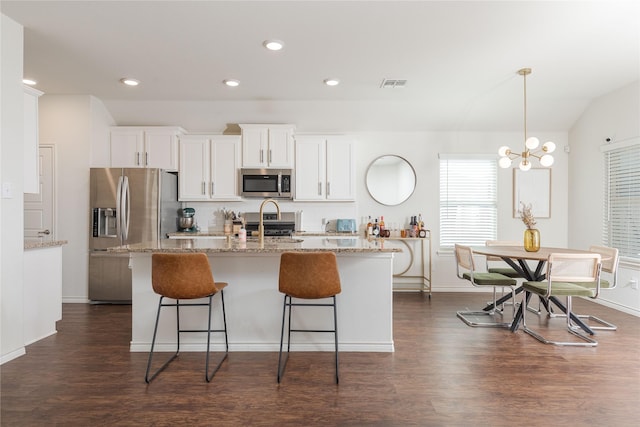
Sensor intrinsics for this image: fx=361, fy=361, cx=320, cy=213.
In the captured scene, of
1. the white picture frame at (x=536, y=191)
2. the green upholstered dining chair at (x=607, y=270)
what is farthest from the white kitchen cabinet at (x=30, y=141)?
the white picture frame at (x=536, y=191)

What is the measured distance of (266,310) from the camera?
3025mm

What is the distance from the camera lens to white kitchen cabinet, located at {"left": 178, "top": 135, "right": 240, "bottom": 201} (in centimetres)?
512

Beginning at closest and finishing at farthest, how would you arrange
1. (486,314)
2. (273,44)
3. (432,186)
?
(273,44) < (486,314) < (432,186)

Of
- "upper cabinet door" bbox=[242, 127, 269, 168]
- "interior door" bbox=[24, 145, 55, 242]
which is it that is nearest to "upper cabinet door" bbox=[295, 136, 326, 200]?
"upper cabinet door" bbox=[242, 127, 269, 168]

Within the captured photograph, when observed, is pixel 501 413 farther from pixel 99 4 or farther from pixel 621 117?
pixel 621 117

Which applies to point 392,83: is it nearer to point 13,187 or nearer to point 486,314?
point 486,314

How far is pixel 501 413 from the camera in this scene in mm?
2105

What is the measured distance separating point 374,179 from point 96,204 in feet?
12.6

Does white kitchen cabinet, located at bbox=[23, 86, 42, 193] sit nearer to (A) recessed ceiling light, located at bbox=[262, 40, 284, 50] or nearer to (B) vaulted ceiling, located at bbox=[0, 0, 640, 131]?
(B) vaulted ceiling, located at bbox=[0, 0, 640, 131]

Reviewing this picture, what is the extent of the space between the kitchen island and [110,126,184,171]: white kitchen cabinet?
2443mm

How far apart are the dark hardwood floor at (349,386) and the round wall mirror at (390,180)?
258cm

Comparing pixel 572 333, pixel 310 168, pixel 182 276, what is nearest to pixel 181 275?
pixel 182 276

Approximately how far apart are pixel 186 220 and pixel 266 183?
4.16 ft

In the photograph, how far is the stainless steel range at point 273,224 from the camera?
5.18 m
